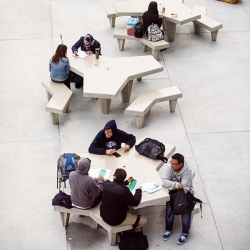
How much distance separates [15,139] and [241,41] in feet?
18.7

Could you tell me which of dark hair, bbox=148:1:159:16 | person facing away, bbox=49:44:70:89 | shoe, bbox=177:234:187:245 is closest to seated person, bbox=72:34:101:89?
person facing away, bbox=49:44:70:89

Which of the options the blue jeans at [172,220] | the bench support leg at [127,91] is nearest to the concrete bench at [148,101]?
the bench support leg at [127,91]

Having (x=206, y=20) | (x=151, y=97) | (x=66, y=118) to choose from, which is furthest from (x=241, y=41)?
(x=66, y=118)

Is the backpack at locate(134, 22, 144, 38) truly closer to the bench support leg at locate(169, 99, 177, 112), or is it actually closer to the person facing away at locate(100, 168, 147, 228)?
the bench support leg at locate(169, 99, 177, 112)

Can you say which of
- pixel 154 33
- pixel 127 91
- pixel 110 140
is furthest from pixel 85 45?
pixel 110 140

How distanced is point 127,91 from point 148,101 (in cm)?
59

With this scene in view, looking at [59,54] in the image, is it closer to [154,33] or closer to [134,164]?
[154,33]

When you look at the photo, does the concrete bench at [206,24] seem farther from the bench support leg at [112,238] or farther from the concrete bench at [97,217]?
the bench support leg at [112,238]

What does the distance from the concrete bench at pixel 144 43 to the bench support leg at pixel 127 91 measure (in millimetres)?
1474

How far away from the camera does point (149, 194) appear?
7.43 metres

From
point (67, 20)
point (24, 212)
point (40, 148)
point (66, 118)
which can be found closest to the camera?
point (24, 212)

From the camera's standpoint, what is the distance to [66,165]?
8.00 metres

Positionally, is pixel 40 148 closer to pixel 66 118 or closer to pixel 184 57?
pixel 66 118

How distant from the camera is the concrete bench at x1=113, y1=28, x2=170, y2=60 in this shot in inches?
440
